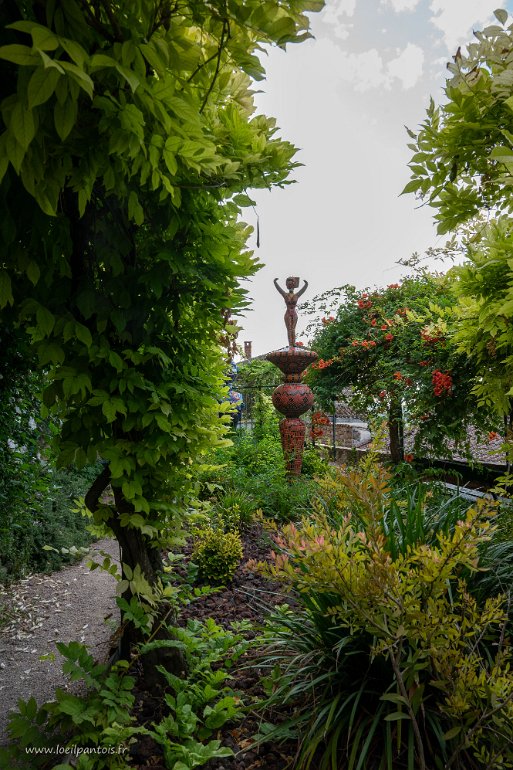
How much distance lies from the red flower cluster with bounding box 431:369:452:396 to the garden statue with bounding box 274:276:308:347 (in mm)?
1992

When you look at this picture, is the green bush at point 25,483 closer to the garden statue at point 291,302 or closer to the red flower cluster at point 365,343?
the garden statue at point 291,302

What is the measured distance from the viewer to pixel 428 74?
2.61 meters

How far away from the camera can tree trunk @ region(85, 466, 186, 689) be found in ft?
5.40

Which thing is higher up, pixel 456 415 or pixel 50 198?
pixel 50 198

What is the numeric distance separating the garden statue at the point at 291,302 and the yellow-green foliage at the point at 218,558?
3046 mm

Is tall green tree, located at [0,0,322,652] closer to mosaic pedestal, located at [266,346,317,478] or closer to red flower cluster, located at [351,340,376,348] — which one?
mosaic pedestal, located at [266,346,317,478]

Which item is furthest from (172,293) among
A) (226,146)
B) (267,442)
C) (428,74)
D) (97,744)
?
(267,442)

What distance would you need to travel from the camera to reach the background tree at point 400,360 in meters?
3.96

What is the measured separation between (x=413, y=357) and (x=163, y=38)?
3867 millimetres

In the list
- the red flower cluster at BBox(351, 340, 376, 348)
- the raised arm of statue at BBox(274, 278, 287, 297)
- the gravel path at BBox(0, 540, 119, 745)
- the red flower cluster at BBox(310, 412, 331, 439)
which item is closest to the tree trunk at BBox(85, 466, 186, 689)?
the gravel path at BBox(0, 540, 119, 745)

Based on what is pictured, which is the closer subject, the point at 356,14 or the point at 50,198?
the point at 50,198

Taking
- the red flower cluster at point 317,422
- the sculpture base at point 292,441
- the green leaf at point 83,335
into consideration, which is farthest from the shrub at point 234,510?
the green leaf at point 83,335

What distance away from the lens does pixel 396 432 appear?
16.8 feet

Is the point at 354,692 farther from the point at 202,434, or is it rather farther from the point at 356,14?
the point at 356,14
